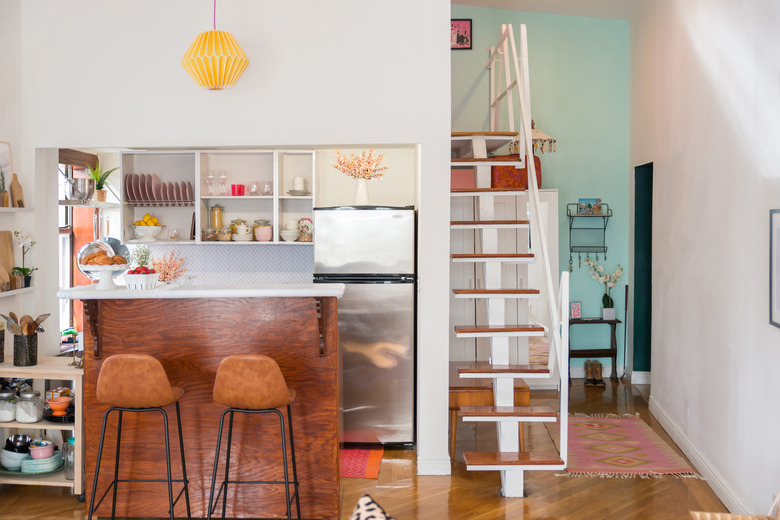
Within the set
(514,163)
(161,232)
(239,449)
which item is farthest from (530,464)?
(161,232)

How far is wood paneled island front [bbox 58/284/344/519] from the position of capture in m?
3.71

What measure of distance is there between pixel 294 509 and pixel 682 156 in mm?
3740

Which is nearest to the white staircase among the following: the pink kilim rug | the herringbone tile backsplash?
the pink kilim rug

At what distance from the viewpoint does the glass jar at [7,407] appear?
3957mm

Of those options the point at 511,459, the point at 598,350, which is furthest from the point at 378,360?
the point at 598,350

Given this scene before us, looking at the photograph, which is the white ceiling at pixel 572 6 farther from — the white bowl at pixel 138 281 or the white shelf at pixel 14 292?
the white shelf at pixel 14 292

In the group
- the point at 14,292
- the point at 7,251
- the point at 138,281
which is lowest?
the point at 14,292

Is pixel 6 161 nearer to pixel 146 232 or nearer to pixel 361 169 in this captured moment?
pixel 146 232

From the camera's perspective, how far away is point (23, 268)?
4379 mm

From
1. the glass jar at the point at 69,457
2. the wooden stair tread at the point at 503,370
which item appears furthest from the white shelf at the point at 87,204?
the wooden stair tread at the point at 503,370

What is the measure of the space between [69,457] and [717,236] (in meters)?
4.23

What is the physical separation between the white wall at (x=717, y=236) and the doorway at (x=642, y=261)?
→ 2.41 feet

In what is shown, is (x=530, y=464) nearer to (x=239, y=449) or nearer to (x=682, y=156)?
(x=239, y=449)

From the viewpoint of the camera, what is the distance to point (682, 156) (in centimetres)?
505
